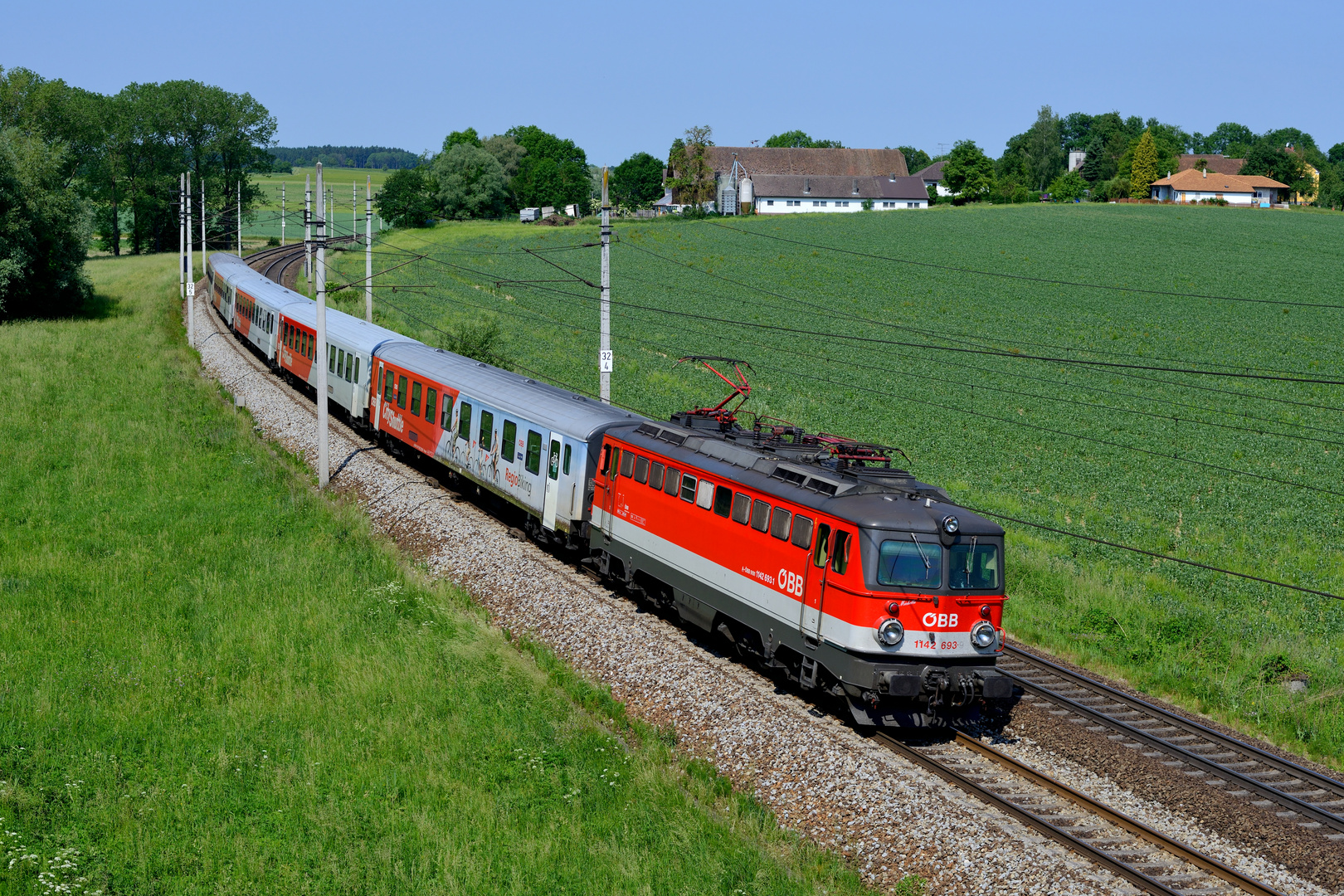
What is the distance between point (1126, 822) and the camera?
11.9 m

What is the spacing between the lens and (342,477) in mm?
28203

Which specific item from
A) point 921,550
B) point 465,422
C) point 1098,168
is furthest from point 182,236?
point 1098,168

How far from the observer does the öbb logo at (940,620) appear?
537 inches

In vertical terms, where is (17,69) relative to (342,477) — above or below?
above

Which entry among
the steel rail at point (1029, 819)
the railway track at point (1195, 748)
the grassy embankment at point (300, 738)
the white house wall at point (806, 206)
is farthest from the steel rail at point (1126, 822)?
the white house wall at point (806, 206)

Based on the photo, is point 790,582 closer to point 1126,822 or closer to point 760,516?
point 760,516

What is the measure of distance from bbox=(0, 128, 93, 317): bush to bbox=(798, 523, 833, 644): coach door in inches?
1993

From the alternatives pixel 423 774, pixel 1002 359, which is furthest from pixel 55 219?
pixel 423 774

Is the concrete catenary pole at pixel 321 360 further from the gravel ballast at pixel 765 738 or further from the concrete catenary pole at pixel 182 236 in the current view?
the concrete catenary pole at pixel 182 236

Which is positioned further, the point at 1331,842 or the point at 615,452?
the point at 615,452

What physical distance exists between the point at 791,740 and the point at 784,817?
1554mm

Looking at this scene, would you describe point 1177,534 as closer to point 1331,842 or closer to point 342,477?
point 1331,842

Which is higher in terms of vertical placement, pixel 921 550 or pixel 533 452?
pixel 921 550

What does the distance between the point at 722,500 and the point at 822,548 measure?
250 cm
